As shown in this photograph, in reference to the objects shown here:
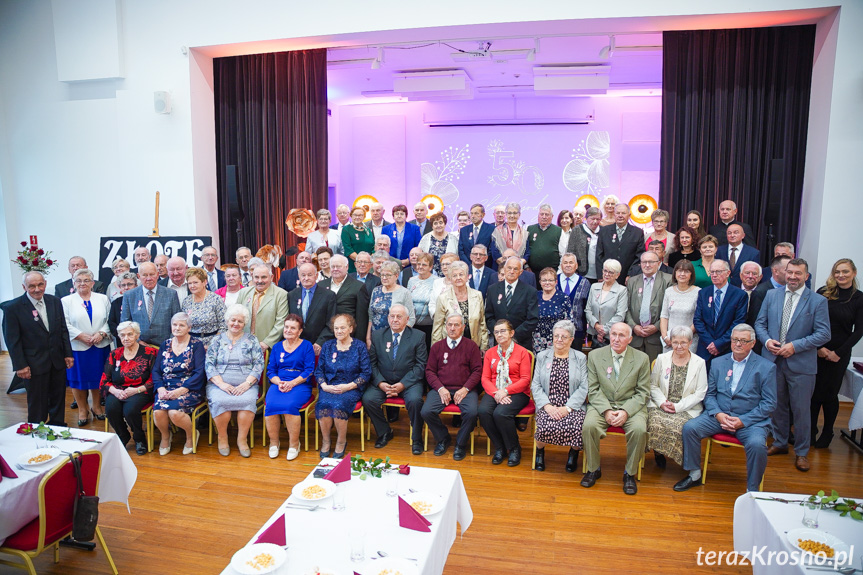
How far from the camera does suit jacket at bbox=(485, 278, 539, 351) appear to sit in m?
5.00

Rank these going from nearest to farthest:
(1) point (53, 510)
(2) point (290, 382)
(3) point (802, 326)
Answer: (1) point (53, 510) → (3) point (802, 326) → (2) point (290, 382)

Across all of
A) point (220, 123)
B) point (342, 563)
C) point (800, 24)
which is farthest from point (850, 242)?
point (220, 123)

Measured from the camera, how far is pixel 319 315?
5.06 meters

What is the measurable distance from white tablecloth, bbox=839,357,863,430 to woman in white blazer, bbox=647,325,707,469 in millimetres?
1388

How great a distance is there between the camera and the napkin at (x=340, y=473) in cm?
284

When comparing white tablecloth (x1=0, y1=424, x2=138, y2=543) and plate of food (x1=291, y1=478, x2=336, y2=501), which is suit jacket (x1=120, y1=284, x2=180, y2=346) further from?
plate of food (x1=291, y1=478, x2=336, y2=501)

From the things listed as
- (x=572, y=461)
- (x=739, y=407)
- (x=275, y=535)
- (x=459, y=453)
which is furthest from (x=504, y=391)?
(x=275, y=535)

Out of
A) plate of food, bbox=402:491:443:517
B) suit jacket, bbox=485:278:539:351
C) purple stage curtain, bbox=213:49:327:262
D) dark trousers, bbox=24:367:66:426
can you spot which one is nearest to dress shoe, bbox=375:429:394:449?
suit jacket, bbox=485:278:539:351

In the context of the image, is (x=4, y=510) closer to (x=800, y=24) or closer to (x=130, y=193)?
(x=130, y=193)

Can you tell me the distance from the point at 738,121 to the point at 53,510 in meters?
7.24

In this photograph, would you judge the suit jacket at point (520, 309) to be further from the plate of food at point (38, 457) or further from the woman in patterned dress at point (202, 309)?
the plate of food at point (38, 457)

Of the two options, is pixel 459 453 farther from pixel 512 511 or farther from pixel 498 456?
pixel 512 511

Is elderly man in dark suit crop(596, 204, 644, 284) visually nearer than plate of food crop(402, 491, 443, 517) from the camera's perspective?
No

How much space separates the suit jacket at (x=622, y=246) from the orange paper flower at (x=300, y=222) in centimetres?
375
